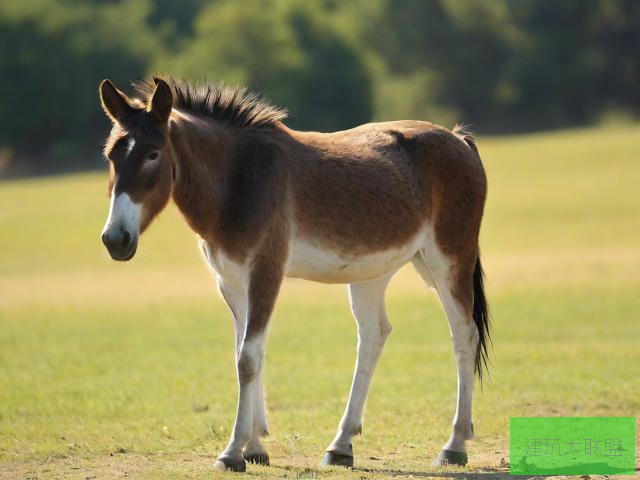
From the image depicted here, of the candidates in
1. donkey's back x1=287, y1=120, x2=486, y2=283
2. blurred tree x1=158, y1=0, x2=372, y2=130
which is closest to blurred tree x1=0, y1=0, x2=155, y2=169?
blurred tree x1=158, y1=0, x2=372, y2=130

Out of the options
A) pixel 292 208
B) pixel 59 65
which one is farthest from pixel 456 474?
pixel 59 65

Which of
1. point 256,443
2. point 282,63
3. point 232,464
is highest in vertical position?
point 282,63

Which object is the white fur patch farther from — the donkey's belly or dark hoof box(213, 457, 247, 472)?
dark hoof box(213, 457, 247, 472)

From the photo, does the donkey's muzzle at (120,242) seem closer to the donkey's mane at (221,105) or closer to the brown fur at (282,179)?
the brown fur at (282,179)

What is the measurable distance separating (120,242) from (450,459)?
3211 millimetres

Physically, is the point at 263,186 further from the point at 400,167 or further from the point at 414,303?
the point at 414,303

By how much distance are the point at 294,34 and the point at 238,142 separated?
76.9 m

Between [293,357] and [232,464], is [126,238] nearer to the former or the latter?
[232,464]

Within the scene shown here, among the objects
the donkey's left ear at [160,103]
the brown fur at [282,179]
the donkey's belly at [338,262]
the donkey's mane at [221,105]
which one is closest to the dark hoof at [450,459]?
the brown fur at [282,179]

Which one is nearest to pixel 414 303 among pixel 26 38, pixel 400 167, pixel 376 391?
pixel 376 391

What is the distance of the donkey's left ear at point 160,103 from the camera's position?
749cm

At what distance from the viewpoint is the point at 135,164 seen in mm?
7398

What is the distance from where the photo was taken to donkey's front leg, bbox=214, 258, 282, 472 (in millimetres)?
7855

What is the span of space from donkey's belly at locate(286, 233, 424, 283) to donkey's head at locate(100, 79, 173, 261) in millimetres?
1146
